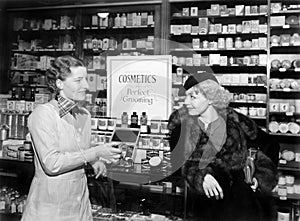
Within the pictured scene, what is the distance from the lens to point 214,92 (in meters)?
1.57

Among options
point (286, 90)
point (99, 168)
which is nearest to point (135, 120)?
point (99, 168)

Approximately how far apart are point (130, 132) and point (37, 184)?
1.49 ft

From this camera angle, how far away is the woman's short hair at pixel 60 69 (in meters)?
→ 1.54

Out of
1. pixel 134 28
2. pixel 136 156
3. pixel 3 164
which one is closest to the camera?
pixel 136 156

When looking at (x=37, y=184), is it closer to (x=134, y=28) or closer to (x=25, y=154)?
(x=25, y=154)

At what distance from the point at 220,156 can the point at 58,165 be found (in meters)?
0.66

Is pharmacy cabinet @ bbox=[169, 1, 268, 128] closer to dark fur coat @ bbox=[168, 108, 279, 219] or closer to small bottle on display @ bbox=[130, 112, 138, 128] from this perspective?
dark fur coat @ bbox=[168, 108, 279, 219]

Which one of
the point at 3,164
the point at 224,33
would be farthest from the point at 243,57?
the point at 3,164

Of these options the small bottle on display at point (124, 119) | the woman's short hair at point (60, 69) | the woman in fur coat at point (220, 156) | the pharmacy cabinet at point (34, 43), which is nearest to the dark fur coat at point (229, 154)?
the woman in fur coat at point (220, 156)

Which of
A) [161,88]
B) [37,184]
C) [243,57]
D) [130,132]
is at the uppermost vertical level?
[243,57]

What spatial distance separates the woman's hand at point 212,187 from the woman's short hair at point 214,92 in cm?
30

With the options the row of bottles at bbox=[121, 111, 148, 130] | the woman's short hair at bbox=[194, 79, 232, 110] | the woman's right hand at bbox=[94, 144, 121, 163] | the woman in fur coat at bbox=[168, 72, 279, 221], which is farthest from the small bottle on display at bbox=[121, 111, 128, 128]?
the woman's short hair at bbox=[194, 79, 232, 110]

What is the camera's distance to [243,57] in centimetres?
179

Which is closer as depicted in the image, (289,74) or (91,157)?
(91,157)
